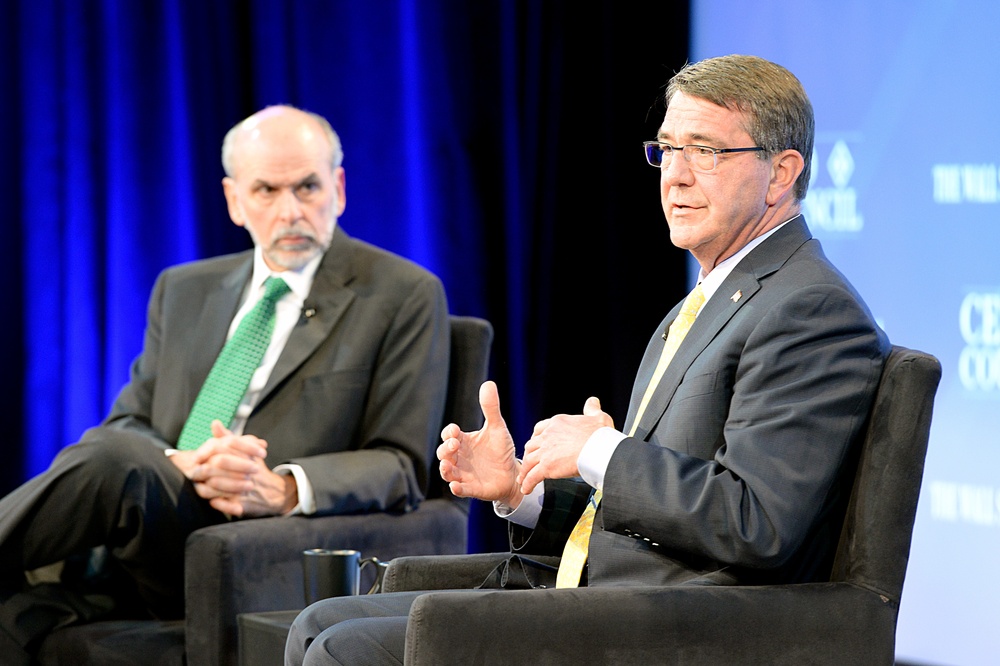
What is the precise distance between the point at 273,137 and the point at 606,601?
201 cm

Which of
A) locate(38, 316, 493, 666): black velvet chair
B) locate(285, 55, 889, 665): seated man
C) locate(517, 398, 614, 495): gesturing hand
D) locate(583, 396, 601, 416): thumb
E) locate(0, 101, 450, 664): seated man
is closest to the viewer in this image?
locate(285, 55, 889, 665): seated man

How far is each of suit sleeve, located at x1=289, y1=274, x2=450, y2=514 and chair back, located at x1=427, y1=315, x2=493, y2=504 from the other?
47mm

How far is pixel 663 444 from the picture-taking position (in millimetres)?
1939

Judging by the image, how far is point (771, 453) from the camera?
176 cm

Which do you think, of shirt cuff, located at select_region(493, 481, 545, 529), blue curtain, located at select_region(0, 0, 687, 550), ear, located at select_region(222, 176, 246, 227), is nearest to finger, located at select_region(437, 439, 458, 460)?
shirt cuff, located at select_region(493, 481, 545, 529)

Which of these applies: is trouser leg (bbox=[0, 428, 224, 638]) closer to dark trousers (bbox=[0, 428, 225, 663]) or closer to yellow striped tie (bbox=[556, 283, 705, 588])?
dark trousers (bbox=[0, 428, 225, 663])

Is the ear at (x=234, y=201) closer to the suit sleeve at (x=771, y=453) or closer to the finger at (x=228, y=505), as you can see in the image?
the finger at (x=228, y=505)

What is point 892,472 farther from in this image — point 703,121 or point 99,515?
point 99,515

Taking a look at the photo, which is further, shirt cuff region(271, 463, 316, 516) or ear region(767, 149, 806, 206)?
shirt cuff region(271, 463, 316, 516)

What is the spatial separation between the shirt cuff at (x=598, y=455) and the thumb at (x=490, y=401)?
25 cm

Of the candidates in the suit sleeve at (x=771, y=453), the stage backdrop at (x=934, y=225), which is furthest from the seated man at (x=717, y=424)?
the stage backdrop at (x=934, y=225)

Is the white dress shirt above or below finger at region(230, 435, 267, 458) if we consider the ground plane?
above

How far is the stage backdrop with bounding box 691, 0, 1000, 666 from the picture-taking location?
10.2ft

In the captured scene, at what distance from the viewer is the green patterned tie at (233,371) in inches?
124
